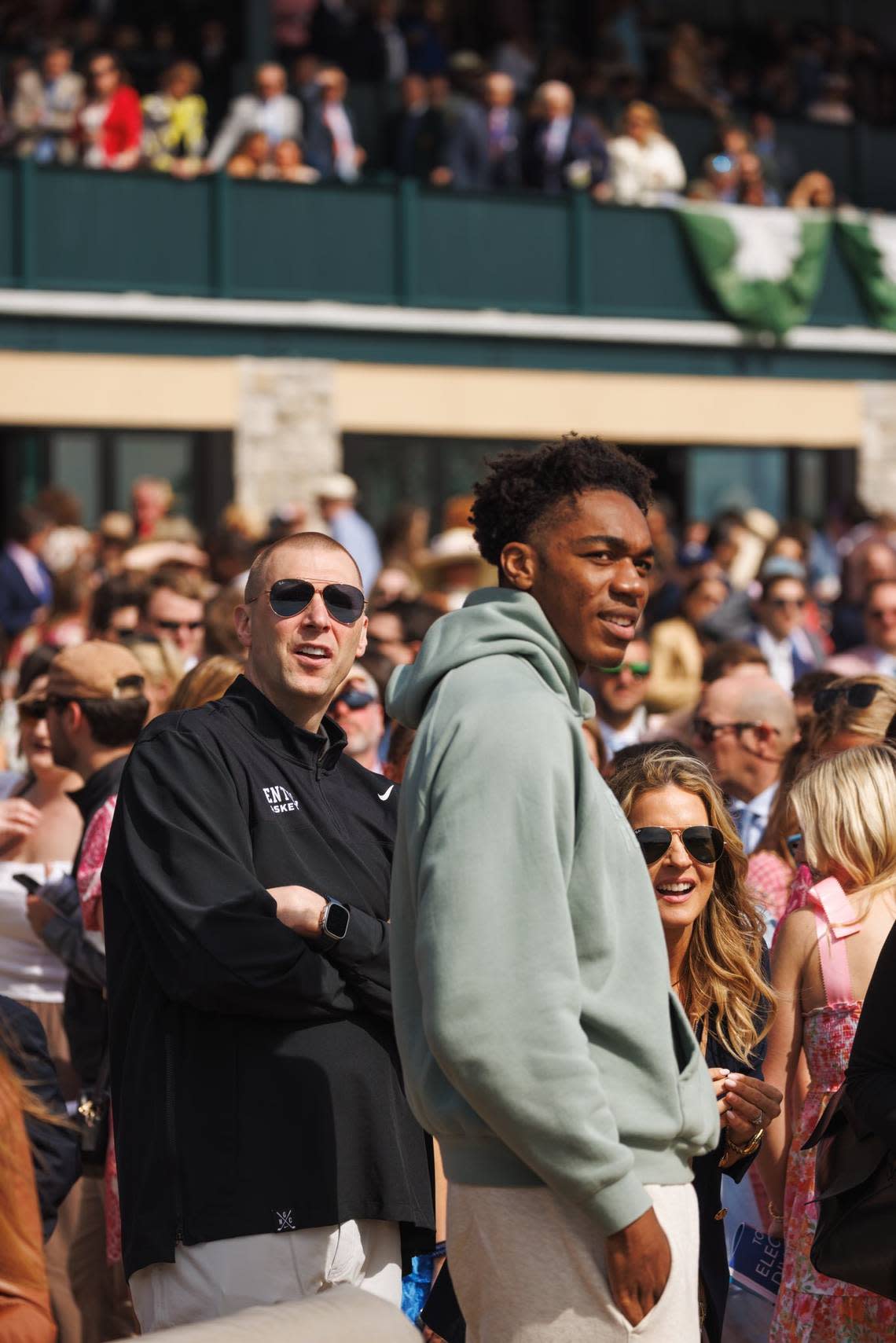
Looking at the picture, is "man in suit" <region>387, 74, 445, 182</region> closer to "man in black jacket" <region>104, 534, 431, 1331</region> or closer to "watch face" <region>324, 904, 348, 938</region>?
"man in black jacket" <region>104, 534, 431, 1331</region>

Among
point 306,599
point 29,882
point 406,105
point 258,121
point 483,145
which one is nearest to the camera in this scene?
point 306,599

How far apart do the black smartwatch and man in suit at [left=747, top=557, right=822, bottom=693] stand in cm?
656

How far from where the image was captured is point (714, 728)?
6.51 metres

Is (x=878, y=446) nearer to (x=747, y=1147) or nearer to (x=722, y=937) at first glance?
(x=722, y=937)

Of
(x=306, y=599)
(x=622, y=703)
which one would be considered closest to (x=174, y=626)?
(x=622, y=703)

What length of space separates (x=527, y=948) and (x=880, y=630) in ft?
21.0

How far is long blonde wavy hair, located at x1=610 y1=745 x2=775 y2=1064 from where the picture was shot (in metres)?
4.23

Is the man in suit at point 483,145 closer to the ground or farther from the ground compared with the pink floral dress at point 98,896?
farther from the ground

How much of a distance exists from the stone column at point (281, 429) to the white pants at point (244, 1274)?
55.4ft

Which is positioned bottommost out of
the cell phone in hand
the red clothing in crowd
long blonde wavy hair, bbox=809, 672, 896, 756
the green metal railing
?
the cell phone in hand

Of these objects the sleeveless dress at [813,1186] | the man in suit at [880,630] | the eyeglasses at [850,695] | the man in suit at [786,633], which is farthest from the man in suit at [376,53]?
the sleeveless dress at [813,1186]

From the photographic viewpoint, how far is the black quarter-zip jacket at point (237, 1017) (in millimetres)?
3658

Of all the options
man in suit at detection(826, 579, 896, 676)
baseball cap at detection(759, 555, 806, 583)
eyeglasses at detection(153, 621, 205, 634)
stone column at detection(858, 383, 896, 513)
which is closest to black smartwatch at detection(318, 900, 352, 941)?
eyeglasses at detection(153, 621, 205, 634)

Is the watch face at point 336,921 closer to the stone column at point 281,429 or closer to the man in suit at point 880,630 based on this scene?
the man in suit at point 880,630
